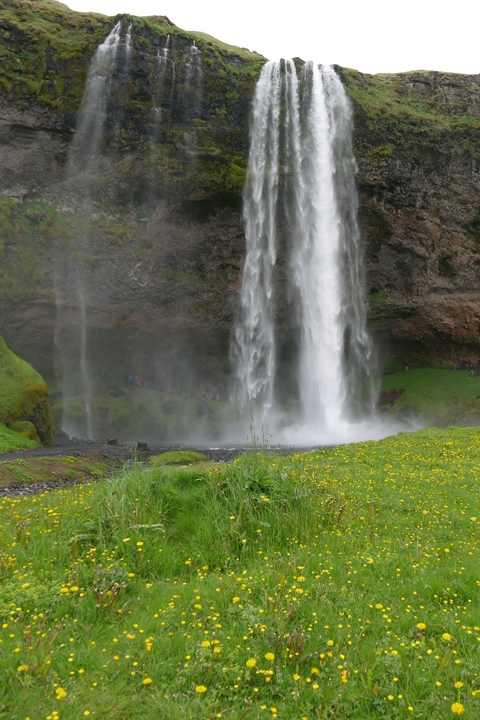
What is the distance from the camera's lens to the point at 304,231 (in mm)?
42219

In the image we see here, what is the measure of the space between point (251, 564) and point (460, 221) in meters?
48.7

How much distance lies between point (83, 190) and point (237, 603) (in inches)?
1684

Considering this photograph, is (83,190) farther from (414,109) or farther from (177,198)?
(414,109)

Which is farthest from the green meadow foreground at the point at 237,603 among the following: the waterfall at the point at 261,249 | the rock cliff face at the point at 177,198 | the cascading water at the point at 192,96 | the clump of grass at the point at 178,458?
the cascading water at the point at 192,96

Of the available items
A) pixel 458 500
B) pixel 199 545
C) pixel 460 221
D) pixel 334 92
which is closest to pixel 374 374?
pixel 460 221

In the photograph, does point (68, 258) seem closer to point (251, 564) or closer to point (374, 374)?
point (374, 374)

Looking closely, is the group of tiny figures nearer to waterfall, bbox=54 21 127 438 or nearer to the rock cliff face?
the rock cliff face

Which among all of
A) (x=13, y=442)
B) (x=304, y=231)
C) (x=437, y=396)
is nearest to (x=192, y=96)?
(x=304, y=231)

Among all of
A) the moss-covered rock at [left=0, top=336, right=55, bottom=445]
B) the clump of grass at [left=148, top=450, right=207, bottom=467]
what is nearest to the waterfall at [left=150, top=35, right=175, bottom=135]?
the moss-covered rock at [left=0, top=336, right=55, bottom=445]

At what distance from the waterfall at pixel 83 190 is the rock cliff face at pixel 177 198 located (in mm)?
585

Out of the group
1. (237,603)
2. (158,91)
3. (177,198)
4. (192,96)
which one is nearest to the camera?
(237,603)

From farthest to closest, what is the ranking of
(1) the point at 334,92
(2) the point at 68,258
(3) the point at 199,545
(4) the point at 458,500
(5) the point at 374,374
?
(5) the point at 374,374, (1) the point at 334,92, (2) the point at 68,258, (4) the point at 458,500, (3) the point at 199,545

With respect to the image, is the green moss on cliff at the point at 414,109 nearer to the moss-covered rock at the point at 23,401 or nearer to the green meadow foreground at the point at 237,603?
the moss-covered rock at the point at 23,401

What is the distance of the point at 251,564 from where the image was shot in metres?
5.50
